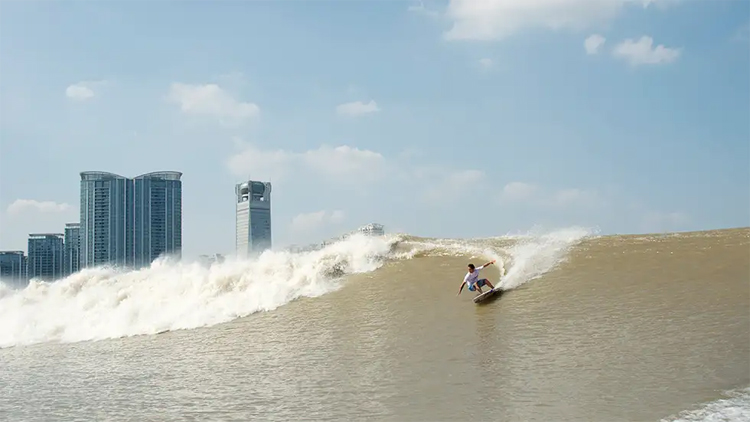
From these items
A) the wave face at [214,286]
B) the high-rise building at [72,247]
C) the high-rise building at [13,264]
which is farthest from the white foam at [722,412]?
the high-rise building at [13,264]

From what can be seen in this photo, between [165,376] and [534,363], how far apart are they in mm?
6077

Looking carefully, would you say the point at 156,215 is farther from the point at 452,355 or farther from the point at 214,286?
the point at 452,355

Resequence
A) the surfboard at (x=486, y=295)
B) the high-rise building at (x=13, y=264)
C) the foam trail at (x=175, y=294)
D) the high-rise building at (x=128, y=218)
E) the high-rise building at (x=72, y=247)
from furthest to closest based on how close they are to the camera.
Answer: the high-rise building at (x=72, y=247) → the high-rise building at (x=128, y=218) → the high-rise building at (x=13, y=264) → the foam trail at (x=175, y=294) → the surfboard at (x=486, y=295)

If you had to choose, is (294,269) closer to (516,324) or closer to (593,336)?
(516,324)

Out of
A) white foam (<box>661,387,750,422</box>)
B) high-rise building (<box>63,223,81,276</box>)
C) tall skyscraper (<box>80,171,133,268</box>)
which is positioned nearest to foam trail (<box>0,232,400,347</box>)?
white foam (<box>661,387,750,422</box>)

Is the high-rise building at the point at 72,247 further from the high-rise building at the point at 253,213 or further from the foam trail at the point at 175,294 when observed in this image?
the foam trail at the point at 175,294

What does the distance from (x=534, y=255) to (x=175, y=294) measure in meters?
10.3

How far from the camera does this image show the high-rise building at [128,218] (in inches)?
2511

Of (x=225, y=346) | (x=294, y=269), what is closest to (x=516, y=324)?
(x=225, y=346)

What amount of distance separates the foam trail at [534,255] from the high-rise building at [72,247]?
188 feet

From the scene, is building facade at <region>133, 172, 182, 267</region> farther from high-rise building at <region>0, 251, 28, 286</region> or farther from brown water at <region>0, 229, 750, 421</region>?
brown water at <region>0, 229, 750, 421</region>

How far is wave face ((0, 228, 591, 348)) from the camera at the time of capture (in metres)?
16.4

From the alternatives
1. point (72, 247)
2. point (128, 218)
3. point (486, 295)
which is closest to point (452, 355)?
point (486, 295)

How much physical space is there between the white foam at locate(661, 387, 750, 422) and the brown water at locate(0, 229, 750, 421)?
42 millimetres
